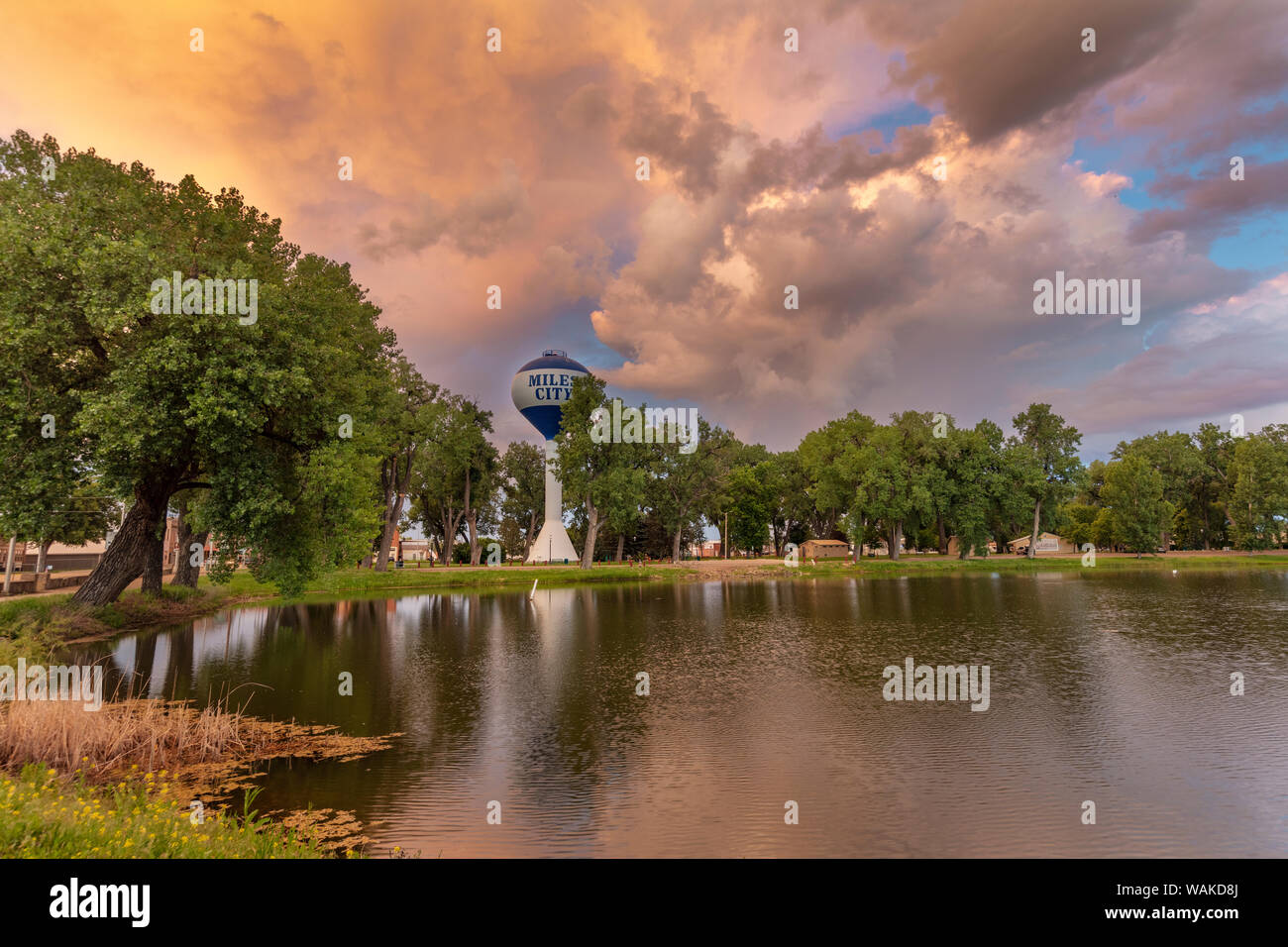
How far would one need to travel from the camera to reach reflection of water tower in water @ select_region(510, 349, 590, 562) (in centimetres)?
8556

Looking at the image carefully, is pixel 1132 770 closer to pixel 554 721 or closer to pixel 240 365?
pixel 554 721

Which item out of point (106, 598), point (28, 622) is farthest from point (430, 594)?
point (28, 622)

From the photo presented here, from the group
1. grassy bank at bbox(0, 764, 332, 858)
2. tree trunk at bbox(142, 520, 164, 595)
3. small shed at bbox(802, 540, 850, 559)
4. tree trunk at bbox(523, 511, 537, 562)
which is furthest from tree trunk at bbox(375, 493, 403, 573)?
small shed at bbox(802, 540, 850, 559)

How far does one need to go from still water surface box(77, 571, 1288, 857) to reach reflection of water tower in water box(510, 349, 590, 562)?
51877 millimetres

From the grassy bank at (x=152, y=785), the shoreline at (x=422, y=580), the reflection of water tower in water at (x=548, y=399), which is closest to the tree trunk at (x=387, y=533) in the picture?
the shoreline at (x=422, y=580)

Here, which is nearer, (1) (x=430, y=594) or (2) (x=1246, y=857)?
(2) (x=1246, y=857)

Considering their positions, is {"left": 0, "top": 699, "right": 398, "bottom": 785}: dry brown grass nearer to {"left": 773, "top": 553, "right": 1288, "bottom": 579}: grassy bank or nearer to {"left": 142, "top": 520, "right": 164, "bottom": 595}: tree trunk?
{"left": 142, "top": 520, "right": 164, "bottom": 595}: tree trunk

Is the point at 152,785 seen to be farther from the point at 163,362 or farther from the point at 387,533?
the point at 387,533

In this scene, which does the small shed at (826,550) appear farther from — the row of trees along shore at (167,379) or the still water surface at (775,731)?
the row of trees along shore at (167,379)

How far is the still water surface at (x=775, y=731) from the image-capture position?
10.8 metres

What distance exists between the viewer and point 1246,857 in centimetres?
973

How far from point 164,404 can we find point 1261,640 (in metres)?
46.4

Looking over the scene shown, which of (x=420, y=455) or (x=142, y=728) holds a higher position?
(x=420, y=455)

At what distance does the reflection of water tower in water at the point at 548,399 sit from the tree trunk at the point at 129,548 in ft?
168
